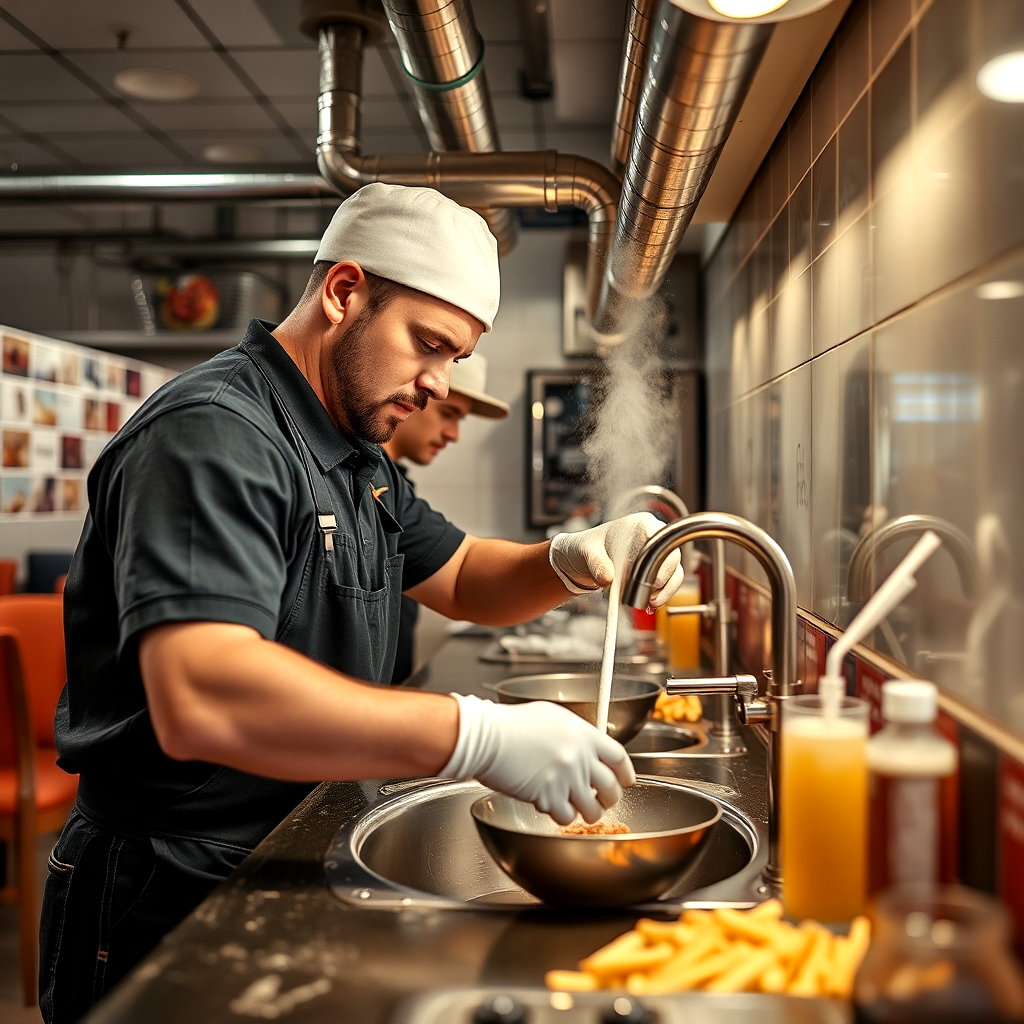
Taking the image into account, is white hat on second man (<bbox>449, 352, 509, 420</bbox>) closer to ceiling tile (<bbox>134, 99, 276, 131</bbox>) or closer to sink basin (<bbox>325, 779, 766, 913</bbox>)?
sink basin (<bbox>325, 779, 766, 913</bbox>)

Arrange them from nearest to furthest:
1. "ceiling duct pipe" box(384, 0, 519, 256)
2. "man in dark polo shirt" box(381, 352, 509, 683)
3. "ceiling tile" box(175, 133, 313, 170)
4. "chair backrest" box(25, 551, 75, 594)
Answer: "ceiling duct pipe" box(384, 0, 519, 256), "man in dark polo shirt" box(381, 352, 509, 683), "ceiling tile" box(175, 133, 313, 170), "chair backrest" box(25, 551, 75, 594)

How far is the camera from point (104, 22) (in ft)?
12.2

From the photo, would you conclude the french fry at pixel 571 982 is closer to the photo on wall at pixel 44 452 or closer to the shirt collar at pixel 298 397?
the shirt collar at pixel 298 397

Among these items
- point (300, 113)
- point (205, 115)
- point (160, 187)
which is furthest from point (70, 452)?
point (300, 113)

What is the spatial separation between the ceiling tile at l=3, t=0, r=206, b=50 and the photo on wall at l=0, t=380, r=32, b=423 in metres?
1.90

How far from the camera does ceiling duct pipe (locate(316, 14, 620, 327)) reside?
2.93m

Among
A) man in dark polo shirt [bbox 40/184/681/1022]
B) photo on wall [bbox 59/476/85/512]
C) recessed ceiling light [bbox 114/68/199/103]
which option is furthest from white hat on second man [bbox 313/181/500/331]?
photo on wall [bbox 59/476/85/512]

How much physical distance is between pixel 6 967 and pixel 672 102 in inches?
114

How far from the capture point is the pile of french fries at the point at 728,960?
86 centimetres

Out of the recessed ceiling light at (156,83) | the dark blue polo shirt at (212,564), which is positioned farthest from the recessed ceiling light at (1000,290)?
the recessed ceiling light at (156,83)

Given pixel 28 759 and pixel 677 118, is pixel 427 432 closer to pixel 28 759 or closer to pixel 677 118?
pixel 28 759

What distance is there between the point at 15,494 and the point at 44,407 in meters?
0.50

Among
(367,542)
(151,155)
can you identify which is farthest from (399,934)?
(151,155)

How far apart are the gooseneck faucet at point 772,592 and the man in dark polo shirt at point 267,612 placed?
164mm
